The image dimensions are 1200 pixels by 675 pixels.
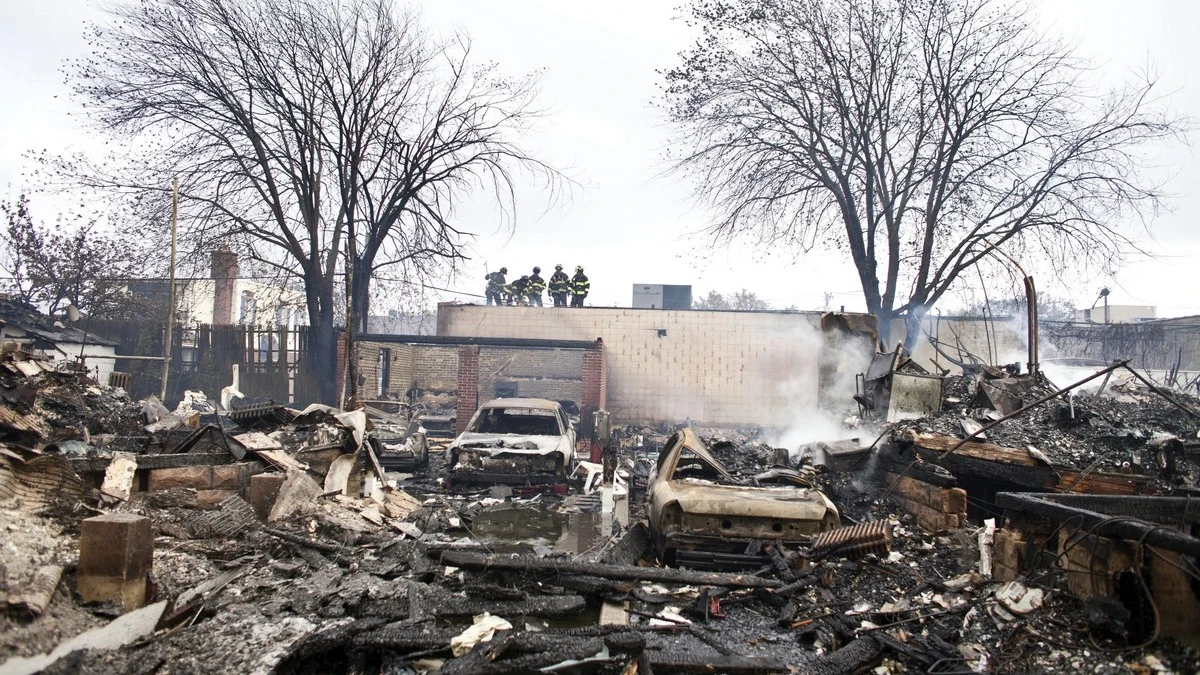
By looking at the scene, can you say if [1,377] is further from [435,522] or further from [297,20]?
[297,20]

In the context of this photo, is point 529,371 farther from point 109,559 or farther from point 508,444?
point 109,559

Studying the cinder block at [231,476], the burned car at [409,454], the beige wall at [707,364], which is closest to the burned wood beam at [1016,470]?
the cinder block at [231,476]

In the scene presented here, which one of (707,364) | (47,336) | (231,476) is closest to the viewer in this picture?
(231,476)

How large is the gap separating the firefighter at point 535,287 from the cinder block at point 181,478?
14401 millimetres

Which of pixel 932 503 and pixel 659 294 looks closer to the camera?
pixel 932 503

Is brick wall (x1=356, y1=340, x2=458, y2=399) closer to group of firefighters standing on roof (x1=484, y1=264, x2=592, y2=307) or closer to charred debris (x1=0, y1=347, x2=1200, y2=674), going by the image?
group of firefighters standing on roof (x1=484, y1=264, x2=592, y2=307)

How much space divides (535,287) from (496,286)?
1.97 m

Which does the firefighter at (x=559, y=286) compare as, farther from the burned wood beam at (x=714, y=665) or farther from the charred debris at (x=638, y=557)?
the burned wood beam at (x=714, y=665)

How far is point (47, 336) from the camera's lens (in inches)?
655

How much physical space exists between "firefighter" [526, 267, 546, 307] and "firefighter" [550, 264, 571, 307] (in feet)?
1.32

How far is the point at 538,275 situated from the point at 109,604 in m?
17.7

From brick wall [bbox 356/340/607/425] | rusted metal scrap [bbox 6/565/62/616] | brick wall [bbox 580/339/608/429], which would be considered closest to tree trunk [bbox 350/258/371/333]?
brick wall [bbox 356/340/607/425]

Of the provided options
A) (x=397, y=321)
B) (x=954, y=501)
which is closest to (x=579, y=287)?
(x=954, y=501)

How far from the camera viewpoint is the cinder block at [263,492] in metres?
6.96
